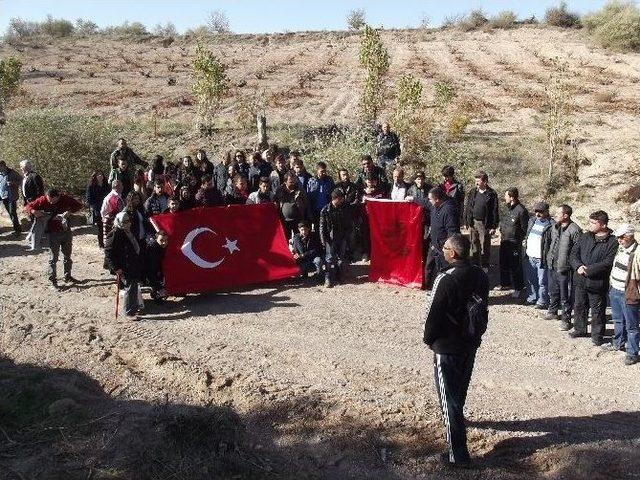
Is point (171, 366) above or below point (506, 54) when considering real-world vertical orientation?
below

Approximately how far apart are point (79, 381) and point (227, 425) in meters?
2.29

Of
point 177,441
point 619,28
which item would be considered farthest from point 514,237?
point 619,28

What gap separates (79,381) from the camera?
7.32 meters

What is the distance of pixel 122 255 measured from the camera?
912cm

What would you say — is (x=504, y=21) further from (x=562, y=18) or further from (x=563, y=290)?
(x=563, y=290)

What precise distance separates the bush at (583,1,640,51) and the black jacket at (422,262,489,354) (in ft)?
140

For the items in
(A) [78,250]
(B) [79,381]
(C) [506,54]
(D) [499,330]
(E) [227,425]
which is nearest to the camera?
(E) [227,425]

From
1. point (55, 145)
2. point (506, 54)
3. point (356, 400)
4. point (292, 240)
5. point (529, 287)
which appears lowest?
point (356, 400)

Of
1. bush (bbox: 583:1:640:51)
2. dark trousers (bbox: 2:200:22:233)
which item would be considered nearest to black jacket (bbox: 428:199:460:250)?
dark trousers (bbox: 2:200:22:233)

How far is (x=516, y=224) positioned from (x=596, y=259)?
193cm

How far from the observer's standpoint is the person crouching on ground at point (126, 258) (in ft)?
29.6

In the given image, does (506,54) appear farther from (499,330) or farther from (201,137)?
(499,330)

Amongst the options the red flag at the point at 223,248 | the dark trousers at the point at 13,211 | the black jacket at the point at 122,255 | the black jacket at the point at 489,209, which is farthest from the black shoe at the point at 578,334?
the dark trousers at the point at 13,211

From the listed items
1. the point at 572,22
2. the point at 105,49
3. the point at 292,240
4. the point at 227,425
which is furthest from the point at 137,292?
the point at 572,22
